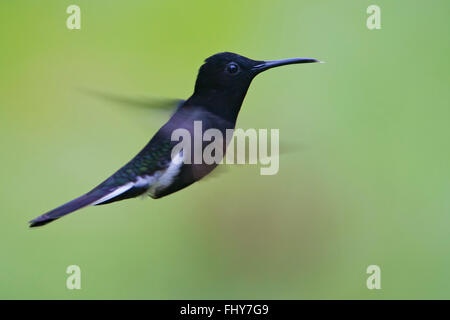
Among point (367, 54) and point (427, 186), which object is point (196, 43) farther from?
point (427, 186)

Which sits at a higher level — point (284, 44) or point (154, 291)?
point (284, 44)

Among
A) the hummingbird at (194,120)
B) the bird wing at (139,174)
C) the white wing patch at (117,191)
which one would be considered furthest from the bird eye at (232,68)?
the white wing patch at (117,191)

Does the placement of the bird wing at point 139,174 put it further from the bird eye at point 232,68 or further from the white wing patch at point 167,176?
the bird eye at point 232,68

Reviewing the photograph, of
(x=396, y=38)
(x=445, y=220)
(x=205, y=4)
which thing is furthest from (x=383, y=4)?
(x=445, y=220)

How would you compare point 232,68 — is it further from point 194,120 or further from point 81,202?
point 81,202

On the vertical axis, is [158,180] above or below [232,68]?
below

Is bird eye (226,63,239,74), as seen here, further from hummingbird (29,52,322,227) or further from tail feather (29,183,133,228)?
tail feather (29,183,133,228)

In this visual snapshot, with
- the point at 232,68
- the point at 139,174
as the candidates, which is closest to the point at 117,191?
the point at 139,174
